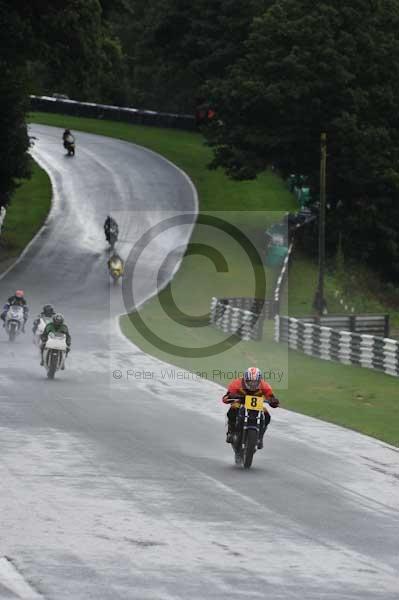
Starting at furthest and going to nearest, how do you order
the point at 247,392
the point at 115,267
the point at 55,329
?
the point at 115,267
the point at 55,329
the point at 247,392

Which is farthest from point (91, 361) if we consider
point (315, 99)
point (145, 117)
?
point (145, 117)

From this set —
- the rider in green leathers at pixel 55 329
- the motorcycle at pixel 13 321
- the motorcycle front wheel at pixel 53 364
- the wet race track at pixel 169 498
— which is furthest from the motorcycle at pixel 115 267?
the motorcycle front wheel at pixel 53 364

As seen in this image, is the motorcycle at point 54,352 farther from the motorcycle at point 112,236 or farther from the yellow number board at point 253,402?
the motorcycle at point 112,236

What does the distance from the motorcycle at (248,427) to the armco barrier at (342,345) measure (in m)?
15.9

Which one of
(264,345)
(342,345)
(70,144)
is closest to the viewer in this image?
(342,345)

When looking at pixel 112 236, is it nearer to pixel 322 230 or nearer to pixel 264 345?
pixel 322 230

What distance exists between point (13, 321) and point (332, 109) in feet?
107

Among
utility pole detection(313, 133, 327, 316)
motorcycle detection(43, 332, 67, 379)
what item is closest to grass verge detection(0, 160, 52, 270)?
utility pole detection(313, 133, 327, 316)

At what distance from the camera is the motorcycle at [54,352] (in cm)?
2883

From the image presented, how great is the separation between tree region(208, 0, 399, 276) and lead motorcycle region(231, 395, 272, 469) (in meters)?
46.7

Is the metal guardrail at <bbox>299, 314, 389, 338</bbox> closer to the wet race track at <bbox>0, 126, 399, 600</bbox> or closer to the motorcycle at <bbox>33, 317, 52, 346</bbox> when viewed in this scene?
the wet race track at <bbox>0, 126, 399, 600</bbox>

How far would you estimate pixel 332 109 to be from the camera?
214 feet

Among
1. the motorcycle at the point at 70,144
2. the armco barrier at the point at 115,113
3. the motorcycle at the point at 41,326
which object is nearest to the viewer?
the motorcycle at the point at 41,326

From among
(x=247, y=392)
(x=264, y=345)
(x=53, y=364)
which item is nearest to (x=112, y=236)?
(x=264, y=345)
